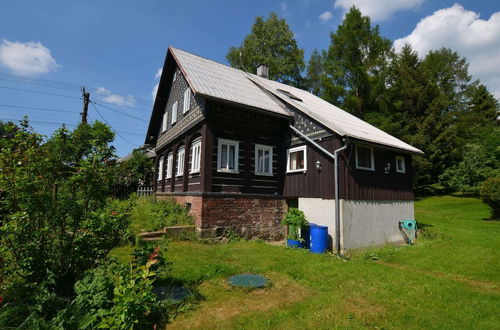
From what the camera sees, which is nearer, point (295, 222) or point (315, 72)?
point (295, 222)

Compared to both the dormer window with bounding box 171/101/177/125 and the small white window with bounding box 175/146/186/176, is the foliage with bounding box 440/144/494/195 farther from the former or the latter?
the dormer window with bounding box 171/101/177/125

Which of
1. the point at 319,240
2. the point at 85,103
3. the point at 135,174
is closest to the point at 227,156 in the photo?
the point at 319,240

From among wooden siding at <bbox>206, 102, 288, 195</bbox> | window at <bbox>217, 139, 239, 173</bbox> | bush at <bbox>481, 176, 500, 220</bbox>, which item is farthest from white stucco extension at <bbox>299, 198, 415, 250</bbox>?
bush at <bbox>481, 176, 500, 220</bbox>

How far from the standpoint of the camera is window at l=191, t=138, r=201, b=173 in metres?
12.0

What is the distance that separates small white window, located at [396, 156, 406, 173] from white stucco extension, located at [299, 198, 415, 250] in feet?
5.35

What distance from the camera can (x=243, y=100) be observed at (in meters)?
11.8

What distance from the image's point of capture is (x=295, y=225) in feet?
35.1

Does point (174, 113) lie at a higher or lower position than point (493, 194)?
higher

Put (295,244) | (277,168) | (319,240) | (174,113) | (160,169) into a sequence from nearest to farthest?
(319,240)
(295,244)
(277,168)
(174,113)
(160,169)

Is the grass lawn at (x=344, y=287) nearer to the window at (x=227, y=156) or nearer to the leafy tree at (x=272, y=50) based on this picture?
the window at (x=227, y=156)

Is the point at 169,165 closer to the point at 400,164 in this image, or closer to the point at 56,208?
the point at 56,208

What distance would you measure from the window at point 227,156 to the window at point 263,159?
1113mm

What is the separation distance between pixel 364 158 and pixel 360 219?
2.69m

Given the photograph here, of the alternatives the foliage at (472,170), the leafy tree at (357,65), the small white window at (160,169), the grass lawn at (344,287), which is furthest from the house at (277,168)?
the foliage at (472,170)
